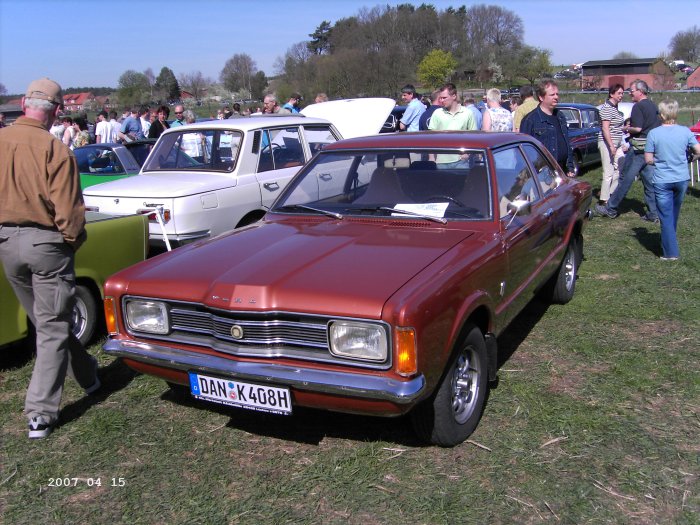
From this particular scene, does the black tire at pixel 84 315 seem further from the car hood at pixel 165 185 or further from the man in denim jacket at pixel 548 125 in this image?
the man in denim jacket at pixel 548 125

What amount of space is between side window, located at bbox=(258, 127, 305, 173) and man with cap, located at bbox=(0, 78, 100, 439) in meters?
3.60

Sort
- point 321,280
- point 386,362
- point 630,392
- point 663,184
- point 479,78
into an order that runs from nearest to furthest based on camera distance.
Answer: point 386,362 → point 321,280 → point 630,392 → point 663,184 → point 479,78

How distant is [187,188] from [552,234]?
11.6 ft

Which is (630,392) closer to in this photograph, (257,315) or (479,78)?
(257,315)

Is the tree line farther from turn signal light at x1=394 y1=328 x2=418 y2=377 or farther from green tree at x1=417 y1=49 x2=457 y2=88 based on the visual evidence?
turn signal light at x1=394 y1=328 x2=418 y2=377

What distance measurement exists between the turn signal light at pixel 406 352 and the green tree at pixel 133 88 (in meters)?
54.4

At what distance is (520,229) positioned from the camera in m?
4.34

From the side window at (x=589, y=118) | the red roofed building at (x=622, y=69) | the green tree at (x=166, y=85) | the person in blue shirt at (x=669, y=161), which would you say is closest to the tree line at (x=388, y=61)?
the green tree at (x=166, y=85)

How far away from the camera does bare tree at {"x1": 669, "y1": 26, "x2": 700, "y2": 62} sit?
90.2m

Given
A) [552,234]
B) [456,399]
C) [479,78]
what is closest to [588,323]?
[552,234]

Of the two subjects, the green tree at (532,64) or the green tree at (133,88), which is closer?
the green tree at (133,88)

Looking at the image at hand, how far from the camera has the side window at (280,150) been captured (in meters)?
7.35

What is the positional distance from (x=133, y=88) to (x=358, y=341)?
6206cm

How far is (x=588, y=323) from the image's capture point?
547cm
